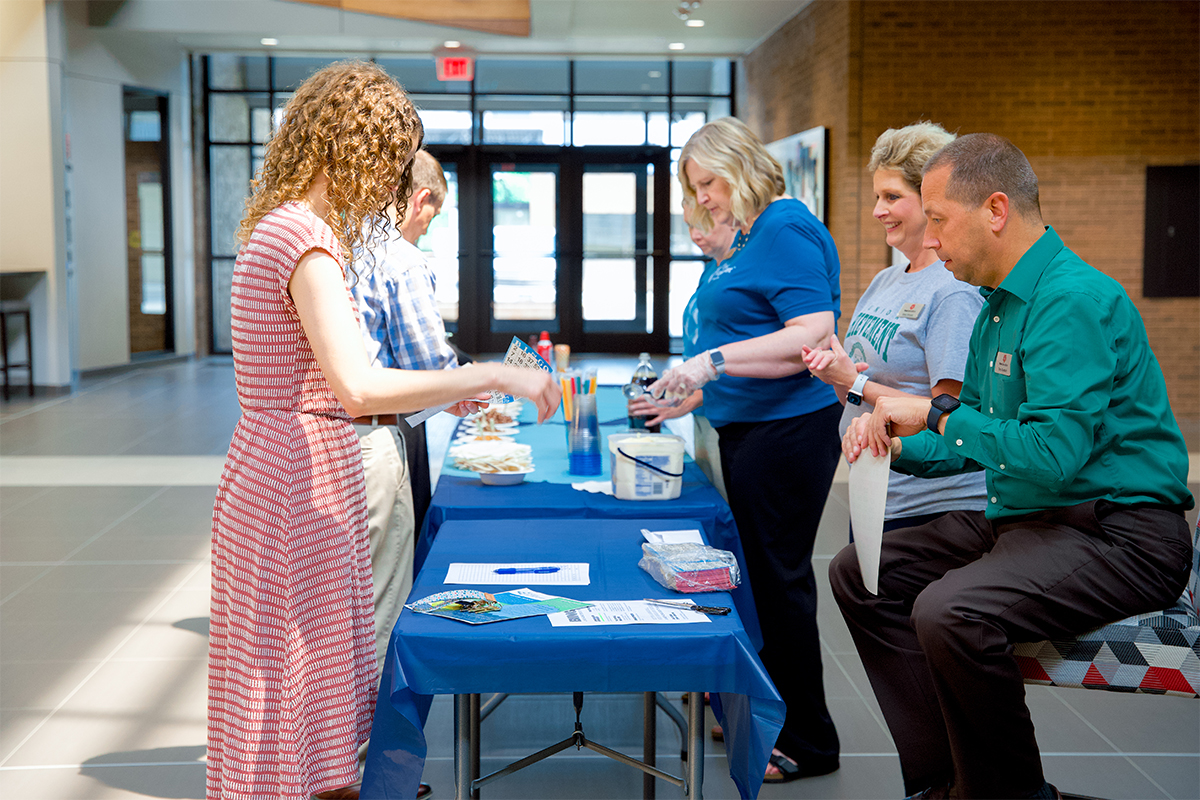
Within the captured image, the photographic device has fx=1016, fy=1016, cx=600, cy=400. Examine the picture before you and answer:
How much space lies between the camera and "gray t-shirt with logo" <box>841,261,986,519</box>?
7.48 ft

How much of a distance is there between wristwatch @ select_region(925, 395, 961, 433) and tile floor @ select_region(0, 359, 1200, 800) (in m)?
1.08

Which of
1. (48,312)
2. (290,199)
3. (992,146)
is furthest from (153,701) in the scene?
(48,312)

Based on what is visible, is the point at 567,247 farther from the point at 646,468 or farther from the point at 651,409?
the point at 646,468

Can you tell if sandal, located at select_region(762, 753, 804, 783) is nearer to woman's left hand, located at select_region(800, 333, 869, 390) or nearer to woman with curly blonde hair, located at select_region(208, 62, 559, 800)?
woman's left hand, located at select_region(800, 333, 869, 390)

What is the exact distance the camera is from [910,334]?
236 centimetres

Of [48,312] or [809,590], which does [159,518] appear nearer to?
[809,590]

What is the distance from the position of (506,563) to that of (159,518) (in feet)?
12.5

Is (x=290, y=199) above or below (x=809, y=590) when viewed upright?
above

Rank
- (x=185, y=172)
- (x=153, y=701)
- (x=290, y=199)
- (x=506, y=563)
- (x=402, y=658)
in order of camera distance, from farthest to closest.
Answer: (x=185, y=172)
(x=153, y=701)
(x=506, y=563)
(x=290, y=199)
(x=402, y=658)

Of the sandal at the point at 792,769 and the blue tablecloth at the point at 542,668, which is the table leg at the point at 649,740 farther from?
the blue tablecloth at the point at 542,668

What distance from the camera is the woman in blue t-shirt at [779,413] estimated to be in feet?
8.61

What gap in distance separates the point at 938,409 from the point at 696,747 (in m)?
0.80

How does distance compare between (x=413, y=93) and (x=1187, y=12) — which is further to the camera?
(x=413, y=93)

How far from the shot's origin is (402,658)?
5.50 ft
